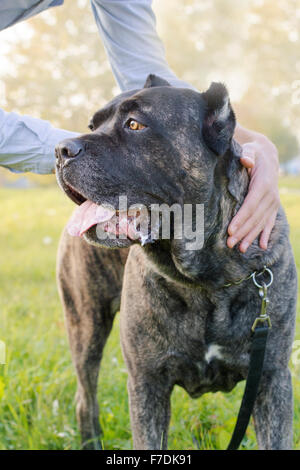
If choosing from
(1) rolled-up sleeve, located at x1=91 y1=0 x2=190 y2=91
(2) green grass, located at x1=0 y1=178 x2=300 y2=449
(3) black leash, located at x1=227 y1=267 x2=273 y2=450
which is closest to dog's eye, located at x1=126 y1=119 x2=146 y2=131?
(1) rolled-up sleeve, located at x1=91 y1=0 x2=190 y2=91

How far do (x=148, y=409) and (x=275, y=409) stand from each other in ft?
1.95

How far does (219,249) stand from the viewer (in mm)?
2316

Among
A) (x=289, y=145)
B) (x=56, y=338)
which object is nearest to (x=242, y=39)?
(x=56, y=338)

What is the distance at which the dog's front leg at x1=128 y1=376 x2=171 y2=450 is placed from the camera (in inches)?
97.8

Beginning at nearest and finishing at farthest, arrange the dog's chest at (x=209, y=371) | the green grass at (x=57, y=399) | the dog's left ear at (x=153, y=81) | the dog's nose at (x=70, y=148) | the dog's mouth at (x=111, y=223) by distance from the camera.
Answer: the dog's nose at (x=70, y=148) < the dog's mouth at (x=111, y=223) < the dog's chest at (x=209, y=371) < the dog's left ear at (x=153, y=81) < the green grass at (x=57, y=399)

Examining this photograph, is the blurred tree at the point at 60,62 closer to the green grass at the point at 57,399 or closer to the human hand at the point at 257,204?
the green grass at the point at 57,399

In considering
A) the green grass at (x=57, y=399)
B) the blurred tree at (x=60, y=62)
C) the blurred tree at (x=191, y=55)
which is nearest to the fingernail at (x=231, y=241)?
the green grass at (x=57, y=399)

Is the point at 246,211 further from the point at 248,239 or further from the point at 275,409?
the point at 275,409

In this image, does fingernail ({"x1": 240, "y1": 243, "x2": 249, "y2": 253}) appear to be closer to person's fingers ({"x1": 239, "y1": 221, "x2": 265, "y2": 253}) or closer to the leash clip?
person's fingers ({"x1": 239, "y1": 221, "x2": 265, "y2": 253})

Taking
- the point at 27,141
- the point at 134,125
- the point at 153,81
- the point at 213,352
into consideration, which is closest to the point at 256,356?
the point at 213,352

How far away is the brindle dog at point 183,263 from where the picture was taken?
2.16 m

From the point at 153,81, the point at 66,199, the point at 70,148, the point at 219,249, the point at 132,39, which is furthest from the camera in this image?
the point at 66,199

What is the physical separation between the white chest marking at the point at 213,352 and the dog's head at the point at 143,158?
0.60 m

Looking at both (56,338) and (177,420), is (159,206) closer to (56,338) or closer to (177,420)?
(177,420)
